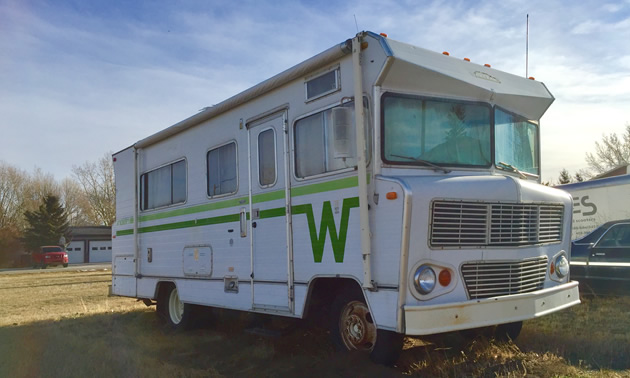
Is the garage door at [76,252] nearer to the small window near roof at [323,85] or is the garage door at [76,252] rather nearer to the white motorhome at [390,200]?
the white motorhome at [390,200]

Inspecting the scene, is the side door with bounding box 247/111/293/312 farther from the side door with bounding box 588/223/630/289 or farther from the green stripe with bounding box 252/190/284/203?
the side door with bounding box 588/223/630/289

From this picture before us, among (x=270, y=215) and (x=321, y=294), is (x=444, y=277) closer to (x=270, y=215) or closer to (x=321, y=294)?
(x=321, y=294)

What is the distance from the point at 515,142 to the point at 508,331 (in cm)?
205

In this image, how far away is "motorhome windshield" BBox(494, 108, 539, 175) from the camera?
18.6 ft

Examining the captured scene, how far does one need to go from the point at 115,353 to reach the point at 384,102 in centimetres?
438

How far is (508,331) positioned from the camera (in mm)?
6242

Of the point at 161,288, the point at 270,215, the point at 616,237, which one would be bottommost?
the point at 161,288

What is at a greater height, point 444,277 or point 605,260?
point 444,277

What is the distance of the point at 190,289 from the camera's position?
788cm

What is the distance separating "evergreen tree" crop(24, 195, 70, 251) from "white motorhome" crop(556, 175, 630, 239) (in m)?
42.8

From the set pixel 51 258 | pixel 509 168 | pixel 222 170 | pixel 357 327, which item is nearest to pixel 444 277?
pixel 357 327

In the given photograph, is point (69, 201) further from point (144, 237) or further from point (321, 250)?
point (321, 250)

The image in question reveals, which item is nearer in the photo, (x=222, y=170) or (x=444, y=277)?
(x=444, y=277)

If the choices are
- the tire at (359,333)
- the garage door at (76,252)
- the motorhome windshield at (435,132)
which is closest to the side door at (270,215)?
the tire at (359,333)
